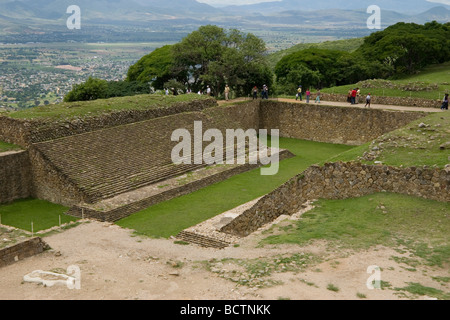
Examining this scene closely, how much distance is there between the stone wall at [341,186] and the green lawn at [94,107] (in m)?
8.53

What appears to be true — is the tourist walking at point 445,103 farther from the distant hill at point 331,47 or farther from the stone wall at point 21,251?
the distant hill at point 331,47

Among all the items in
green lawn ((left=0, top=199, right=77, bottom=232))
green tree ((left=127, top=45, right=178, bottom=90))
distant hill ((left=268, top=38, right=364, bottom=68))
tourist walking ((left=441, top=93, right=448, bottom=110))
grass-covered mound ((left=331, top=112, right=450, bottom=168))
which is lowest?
green lawn ((left=0, top=199, right=77, bottom=232))

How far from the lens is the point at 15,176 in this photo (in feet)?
57.2

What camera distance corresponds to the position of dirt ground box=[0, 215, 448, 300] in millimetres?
8547

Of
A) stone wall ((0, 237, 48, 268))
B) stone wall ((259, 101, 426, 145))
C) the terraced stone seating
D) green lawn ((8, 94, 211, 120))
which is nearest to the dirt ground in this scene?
stone wall ((0, 237, 48, 268))

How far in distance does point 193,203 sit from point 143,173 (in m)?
2.59

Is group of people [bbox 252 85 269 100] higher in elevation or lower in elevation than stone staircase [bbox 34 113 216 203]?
higher

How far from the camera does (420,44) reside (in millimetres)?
35406

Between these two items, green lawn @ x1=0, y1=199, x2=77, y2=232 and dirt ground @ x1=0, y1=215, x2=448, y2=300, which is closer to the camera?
dirt ground @ x1=0, y1=215, x2=448, y2=300

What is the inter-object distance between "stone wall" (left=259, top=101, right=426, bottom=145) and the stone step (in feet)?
48.8

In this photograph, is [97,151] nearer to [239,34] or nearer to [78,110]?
[78,110]

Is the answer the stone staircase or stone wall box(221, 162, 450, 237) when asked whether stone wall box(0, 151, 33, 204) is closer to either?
the stone staircase

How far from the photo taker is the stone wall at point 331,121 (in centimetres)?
2505
